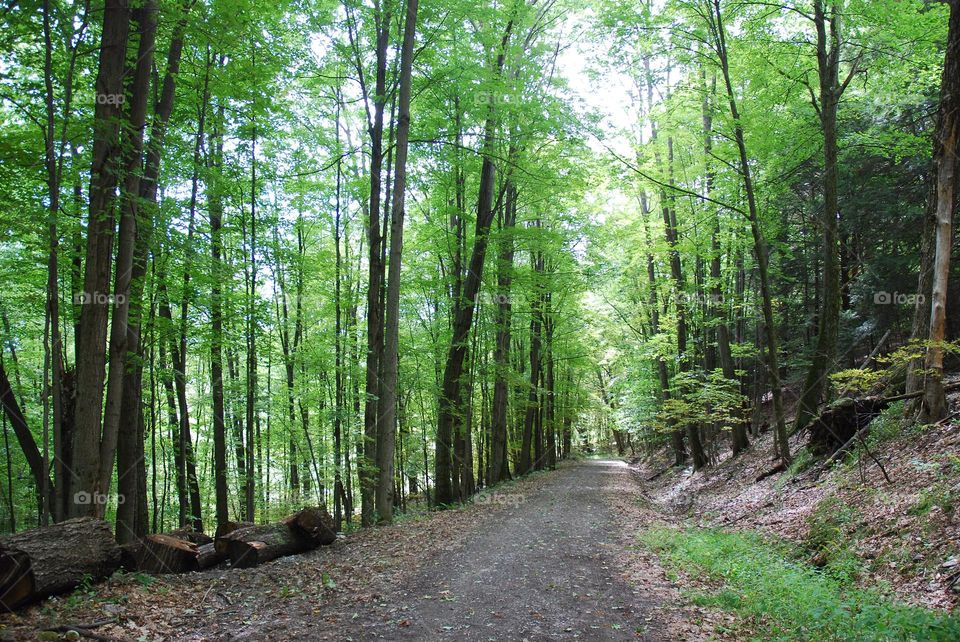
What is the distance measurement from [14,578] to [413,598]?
3.50 meters

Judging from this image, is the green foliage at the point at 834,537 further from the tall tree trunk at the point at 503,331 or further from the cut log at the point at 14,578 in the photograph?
the tall tree trunk at the point at 503,331

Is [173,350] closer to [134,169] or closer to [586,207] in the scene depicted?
[134,169]

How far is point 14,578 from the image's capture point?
14.6ft

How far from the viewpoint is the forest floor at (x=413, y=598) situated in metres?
4.66

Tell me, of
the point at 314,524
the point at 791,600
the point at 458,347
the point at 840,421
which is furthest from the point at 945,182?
the point at 314,524

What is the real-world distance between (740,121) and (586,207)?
1054cm

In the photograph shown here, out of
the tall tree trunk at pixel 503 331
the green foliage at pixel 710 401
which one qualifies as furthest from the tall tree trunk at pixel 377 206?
the green foliage at pixel 710 401

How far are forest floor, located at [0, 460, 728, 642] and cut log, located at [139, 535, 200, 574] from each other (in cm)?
50

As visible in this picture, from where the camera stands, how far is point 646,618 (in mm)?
5176

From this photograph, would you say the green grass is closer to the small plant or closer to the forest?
the forest

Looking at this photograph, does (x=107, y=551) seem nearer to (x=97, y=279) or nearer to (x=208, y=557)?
(x=208, y=557)

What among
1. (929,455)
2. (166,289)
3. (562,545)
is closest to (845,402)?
(929,455)

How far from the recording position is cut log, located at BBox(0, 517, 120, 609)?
466 centimetres

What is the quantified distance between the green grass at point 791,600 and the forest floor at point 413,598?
42 centimetres
